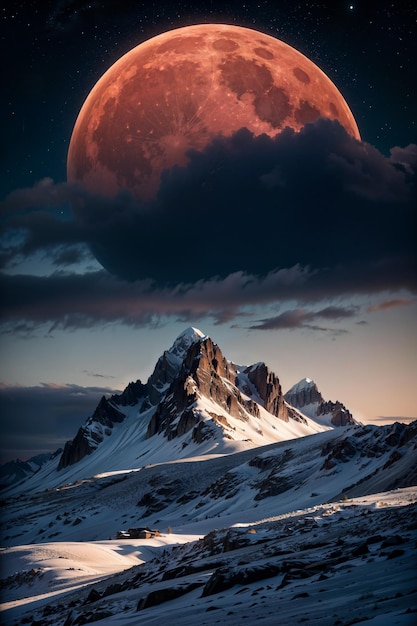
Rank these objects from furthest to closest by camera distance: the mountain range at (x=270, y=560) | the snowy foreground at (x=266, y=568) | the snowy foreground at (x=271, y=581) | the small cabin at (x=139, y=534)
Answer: the small cabin at (x=139, y=534) → the mountain range at (x=270, y=560) → the snowy foreground at (x=266, y=568) → the snowy foreground at (x=271, y=581)

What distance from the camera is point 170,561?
34.0m

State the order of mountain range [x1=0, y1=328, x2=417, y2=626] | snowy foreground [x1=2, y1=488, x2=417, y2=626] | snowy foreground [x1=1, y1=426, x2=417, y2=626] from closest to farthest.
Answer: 1. snowy foreground [x1=2, y1=488, x2=417, y2=626]
2. snowy foreground [x1=1, y1=426, x2=417, y2=626]
3. mountain range [x1=0, y1=328, x2=417, y2=626]

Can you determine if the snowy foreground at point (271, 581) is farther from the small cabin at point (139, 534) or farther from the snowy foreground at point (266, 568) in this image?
the small cabin at point (139, 534)

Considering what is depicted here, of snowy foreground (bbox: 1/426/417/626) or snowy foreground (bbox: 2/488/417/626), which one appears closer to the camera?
snowy foreground (bbox: 2/488/417/626)

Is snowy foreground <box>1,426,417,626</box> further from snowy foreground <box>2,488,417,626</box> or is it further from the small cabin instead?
the small cabin

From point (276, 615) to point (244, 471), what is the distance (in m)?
115

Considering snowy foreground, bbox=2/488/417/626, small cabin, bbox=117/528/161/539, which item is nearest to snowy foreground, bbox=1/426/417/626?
snowy foreground, bbox=2/488/417/626

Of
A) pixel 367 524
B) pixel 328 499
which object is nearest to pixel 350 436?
pixel 328 499

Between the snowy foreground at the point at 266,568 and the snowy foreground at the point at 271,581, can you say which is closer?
the snowy foreground at the point at 271,581

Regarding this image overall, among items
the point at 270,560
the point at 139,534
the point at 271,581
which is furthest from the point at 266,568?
the point at 139,534

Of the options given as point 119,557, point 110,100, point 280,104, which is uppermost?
point 110,100

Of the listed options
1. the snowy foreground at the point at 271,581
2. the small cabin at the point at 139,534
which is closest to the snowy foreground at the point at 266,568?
the snowy foreground at the point at 271,581

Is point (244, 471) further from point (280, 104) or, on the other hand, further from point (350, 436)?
point (280, 104)

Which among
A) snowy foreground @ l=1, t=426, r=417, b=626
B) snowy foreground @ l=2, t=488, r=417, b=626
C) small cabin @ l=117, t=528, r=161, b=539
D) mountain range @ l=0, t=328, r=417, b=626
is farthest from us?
small cabin @ l=117, t=528, r=161, b=539
